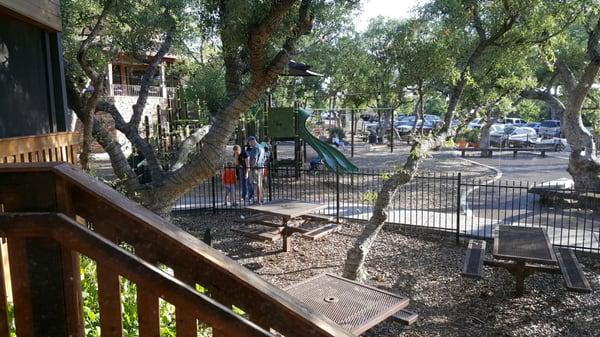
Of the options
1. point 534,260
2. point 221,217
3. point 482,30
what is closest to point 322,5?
point 482,30

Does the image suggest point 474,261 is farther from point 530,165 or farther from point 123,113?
point 123,113

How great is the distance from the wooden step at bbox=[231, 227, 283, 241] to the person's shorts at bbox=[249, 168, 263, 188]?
3490 millimetres

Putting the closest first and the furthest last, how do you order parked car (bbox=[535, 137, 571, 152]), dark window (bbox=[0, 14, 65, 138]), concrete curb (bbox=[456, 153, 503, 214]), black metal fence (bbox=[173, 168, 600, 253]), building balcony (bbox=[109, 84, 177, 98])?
Result: dark window (bbox=[0, 14, 65, 138]) → black metal fence (bbox=[173, 168, 600, 253]) → concrete curb (bbox=[456, 153, 503, 214]) → parked car (bbox=[535, 137, 571, 152]) → building balcony (bbox=[109, 84, 177, 98])

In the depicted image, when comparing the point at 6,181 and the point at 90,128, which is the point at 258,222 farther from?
the point at 6,181

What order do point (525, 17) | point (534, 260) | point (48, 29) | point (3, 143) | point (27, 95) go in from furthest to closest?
point (525, 17) < point (534, 260) < point (48, 29) < point (27, 95) < point (3, 143)

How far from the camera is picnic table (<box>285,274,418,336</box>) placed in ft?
15.3

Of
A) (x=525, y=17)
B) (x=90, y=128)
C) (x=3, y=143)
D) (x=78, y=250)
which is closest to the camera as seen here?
(x=78, y=250)

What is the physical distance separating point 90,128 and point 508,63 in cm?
768

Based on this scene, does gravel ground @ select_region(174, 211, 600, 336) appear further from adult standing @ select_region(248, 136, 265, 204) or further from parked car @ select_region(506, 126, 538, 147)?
parked car @ select_region(506, 126, 538, 147)

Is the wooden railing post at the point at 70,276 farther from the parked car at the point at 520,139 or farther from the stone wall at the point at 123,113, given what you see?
the parked car at the point at 520,139

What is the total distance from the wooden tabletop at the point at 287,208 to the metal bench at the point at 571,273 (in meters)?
4.29

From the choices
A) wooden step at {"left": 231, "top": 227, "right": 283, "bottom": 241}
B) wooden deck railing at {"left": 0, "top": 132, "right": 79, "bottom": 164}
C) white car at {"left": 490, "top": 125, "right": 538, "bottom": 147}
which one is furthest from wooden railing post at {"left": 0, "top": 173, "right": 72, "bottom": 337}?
white car at {"left": 490, "top": 125, "right": 538, "bottom": 147}

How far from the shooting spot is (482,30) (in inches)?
319

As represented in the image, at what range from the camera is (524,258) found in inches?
248
